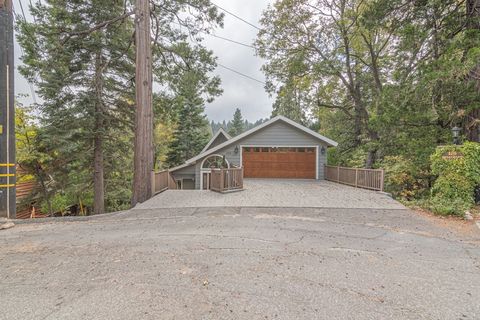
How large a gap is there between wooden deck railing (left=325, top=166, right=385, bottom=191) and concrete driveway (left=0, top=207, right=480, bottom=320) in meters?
4.07

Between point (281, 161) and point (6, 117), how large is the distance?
469 inches

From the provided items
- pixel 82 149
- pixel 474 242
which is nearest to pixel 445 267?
pixel 474 242

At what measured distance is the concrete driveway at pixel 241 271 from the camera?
2.35m

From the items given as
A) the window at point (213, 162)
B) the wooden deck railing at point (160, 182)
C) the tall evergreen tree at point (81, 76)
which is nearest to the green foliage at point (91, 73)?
the tall evergreen tree at point (81, 76)

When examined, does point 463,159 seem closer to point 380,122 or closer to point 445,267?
point 380,122

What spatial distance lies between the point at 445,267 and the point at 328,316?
7.80ft

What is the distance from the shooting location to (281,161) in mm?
14312

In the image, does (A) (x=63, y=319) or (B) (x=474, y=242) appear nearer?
(A) (x=63, y=319)

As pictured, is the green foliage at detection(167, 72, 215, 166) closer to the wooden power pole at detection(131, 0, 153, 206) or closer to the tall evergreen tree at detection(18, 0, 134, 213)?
the tall evergreen tree at detection(18, 0, 134, 213)

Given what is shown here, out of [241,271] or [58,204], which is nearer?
[241,271]

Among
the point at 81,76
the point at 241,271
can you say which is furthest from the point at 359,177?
the point at 81,76

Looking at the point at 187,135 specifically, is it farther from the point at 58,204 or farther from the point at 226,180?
the point at 226,180

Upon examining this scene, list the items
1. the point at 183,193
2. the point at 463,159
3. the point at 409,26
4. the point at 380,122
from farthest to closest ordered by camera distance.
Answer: the point at 380,122, the point at 183,193, the point at 409,26, the point at 463,159

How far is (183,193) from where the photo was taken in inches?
380
